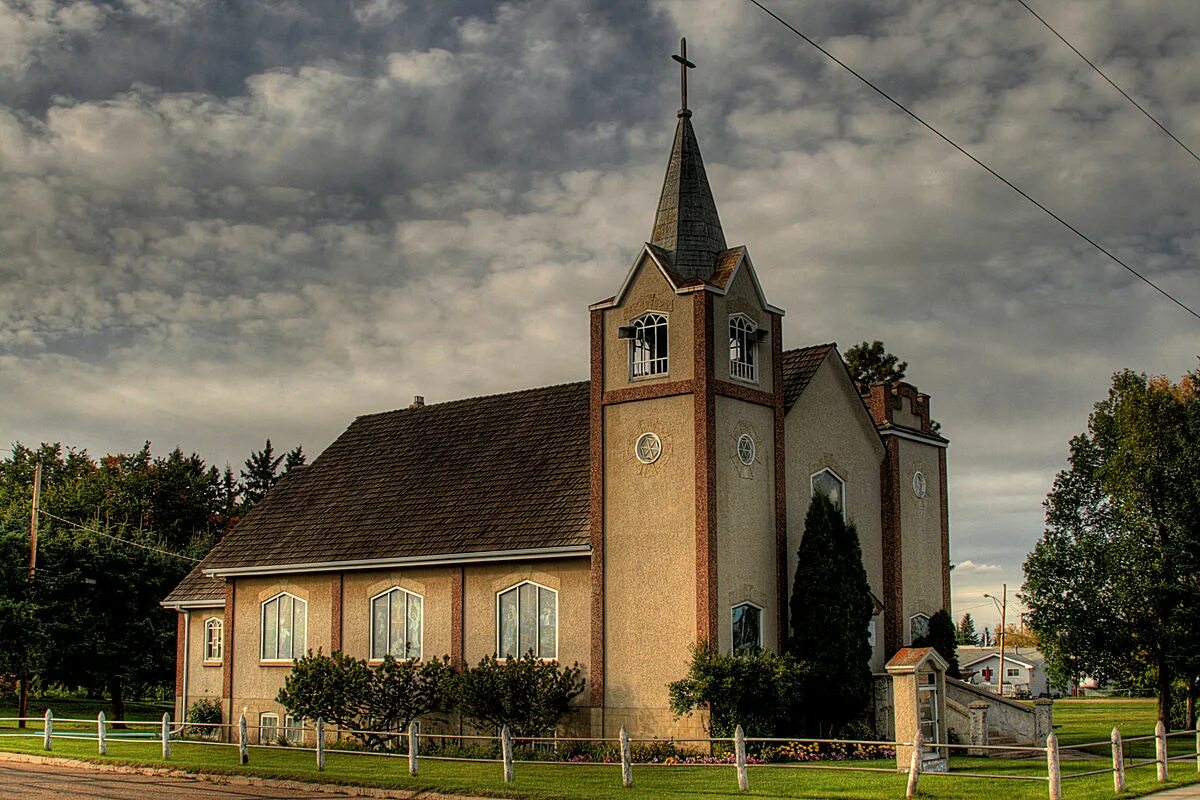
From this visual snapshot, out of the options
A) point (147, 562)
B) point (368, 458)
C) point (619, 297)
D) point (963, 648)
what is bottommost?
point (963, 648)

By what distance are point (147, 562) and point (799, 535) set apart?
28.5 m

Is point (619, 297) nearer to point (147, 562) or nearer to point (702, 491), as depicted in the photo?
point (702, 491)

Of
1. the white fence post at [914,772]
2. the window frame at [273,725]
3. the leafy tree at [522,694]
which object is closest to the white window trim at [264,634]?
the window frame at [273,725]

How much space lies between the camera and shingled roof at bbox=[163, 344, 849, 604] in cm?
3319

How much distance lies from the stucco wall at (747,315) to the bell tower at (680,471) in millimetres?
38

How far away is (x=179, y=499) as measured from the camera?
297 ft

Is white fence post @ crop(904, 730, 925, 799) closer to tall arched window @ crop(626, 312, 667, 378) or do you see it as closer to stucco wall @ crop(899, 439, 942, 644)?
tall arched window @ crop(626, 312, 667, 378)

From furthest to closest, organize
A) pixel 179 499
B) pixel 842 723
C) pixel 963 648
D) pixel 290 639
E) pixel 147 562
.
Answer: pixel 963 648
pixel 179 499
pixel 147 562
pixel 290 639
pixel 842 723

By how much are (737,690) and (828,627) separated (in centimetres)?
349

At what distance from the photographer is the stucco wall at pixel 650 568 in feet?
95.3

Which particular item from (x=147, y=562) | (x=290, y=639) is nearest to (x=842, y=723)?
(x=290, y=639)

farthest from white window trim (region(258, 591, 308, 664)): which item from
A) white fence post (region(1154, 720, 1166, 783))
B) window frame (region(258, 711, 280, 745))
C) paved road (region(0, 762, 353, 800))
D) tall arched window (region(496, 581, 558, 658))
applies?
white fence post (region(1154, 720, 1166, 783))

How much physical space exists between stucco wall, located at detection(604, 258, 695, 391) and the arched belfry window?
13 cm

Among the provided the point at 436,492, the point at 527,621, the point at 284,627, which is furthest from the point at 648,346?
the point at 284,627
